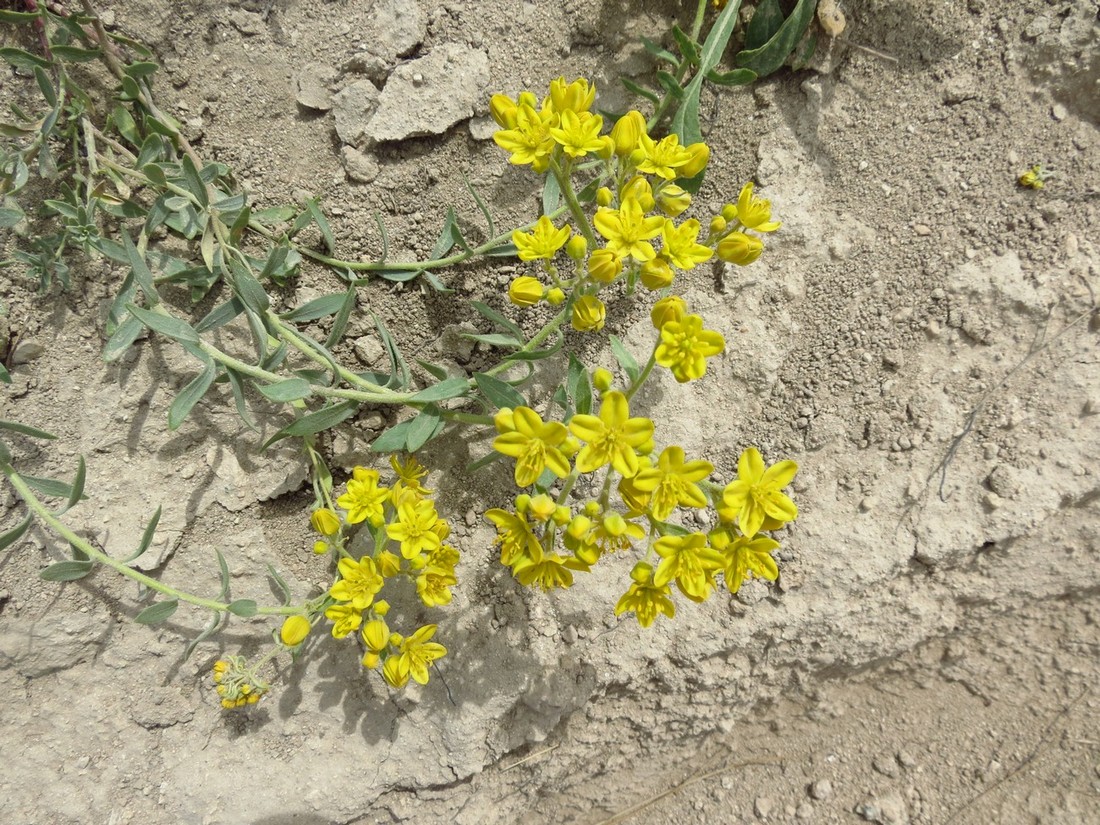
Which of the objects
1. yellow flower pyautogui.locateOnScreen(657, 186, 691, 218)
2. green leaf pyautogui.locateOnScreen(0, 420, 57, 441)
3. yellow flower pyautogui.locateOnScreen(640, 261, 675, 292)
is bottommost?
green leaf pyautogui.locateOnScreen(0, 420, 57, 441)

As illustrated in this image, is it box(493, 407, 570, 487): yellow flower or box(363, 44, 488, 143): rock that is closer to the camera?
box(493, 407, 570, 487): yellow flower

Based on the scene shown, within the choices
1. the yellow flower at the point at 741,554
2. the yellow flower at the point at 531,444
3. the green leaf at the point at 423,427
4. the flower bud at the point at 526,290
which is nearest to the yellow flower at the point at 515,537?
the yellow flower at the point at 531,444

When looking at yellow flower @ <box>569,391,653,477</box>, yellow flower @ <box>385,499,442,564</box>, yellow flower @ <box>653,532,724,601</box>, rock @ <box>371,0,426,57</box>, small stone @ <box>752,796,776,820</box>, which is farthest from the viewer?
small stone @ <box>752,796,776,820</box>

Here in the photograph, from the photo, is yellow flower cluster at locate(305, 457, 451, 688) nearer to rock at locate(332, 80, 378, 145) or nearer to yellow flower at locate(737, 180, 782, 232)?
rock at locate(332, 80, 378, 145)

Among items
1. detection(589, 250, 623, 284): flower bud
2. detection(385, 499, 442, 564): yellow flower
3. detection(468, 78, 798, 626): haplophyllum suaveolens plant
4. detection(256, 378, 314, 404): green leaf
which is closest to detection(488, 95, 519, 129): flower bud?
detection(468, 78, 798, 626): haplophyllum suaveolens plant

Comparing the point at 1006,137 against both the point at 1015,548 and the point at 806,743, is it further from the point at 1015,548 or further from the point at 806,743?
the point at 806,743

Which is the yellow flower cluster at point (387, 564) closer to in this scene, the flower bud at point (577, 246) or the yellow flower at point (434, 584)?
the yellow flower at point (434, 584)
